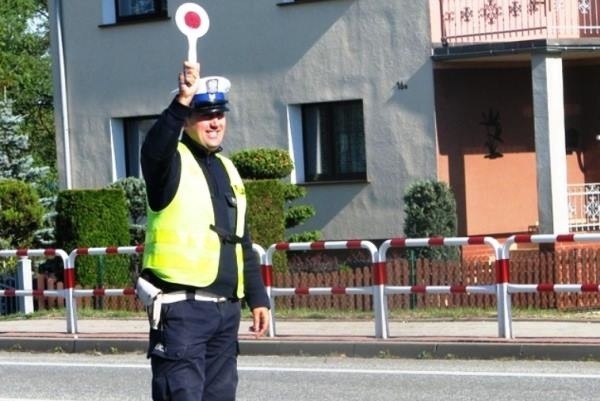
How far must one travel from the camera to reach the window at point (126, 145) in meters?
25.8

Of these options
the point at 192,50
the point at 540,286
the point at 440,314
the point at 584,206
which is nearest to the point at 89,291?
the point at 440,314

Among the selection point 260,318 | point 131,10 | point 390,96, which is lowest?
point 260,318

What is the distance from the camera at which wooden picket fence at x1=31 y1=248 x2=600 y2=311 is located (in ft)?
55.8

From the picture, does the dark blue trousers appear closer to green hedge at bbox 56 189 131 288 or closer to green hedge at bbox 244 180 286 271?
green hedge at bbox 244 180 286 271

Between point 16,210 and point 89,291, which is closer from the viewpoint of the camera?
point 89,291

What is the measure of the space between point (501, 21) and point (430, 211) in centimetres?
314

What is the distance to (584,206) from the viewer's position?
2255cm

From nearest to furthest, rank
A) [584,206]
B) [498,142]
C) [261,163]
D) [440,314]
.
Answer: [440,314] → [261,163] → [584,206] → [498,142]

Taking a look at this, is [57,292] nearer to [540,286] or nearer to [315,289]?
[315,289]

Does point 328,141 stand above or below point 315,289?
above

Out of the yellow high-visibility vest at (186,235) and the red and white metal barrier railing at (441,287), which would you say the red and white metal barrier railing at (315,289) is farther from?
the yellow high-visibility vest at (186,235)

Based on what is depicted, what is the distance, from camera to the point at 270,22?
2342cm

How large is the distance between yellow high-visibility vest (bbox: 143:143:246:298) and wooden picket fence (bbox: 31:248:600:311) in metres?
10.1

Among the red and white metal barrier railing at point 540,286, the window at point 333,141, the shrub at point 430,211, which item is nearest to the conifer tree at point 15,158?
the window at point 333,141
